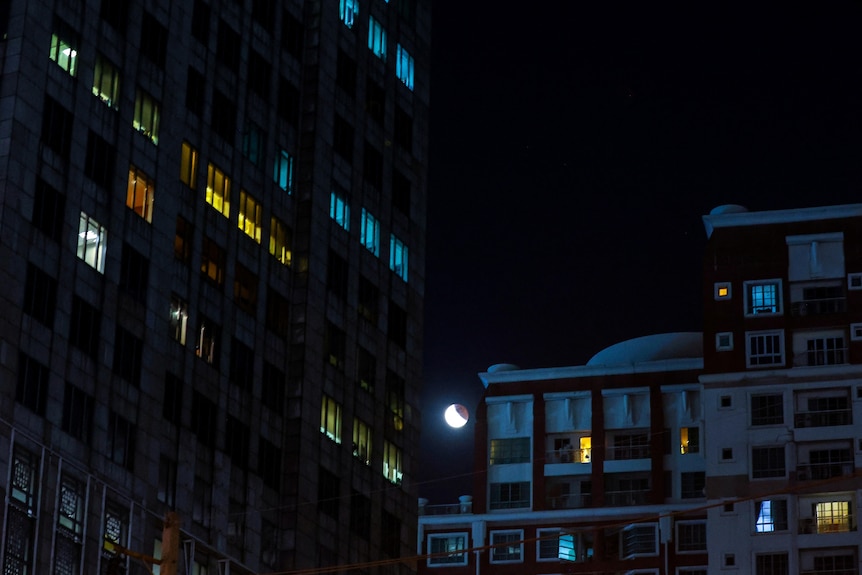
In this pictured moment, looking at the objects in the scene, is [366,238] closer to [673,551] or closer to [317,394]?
[317,394]

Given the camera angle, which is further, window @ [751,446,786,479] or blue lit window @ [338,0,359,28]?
window @ [751,446,786,479]

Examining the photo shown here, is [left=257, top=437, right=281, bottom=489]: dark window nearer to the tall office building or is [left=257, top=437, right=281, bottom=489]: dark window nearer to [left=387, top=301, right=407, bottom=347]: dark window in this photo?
the tall office building

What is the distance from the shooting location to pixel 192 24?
3713 inches

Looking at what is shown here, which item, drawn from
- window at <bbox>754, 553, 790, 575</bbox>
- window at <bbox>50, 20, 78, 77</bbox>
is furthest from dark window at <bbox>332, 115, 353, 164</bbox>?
window at <bbox>754, 553, 790, 575</bbox>

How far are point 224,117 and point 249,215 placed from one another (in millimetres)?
5483

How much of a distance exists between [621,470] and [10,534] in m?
84.9

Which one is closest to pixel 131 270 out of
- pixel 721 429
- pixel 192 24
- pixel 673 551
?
pixel 192 24

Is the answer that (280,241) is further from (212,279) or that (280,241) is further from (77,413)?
(77,413)

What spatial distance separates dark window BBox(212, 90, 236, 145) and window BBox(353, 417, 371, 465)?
18.3 meters

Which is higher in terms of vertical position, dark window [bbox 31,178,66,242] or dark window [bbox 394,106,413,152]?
dark window [bbox 394,106,413,152]

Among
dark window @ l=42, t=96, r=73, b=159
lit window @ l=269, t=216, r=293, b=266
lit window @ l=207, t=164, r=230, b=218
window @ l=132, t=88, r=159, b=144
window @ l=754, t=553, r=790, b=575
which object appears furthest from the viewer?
window @ l=754, t=553, r=790, b=575

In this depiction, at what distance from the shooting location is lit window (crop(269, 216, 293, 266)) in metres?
101

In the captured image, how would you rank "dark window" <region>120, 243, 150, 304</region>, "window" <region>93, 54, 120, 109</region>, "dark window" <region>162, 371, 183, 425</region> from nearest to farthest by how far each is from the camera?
"window" <region>93, 54, 120, 109</region> < "dark window" <region>120, 243, 150, 304</region> < "dark window" <region>162, 371, 183, 425</region>

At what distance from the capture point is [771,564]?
131m
